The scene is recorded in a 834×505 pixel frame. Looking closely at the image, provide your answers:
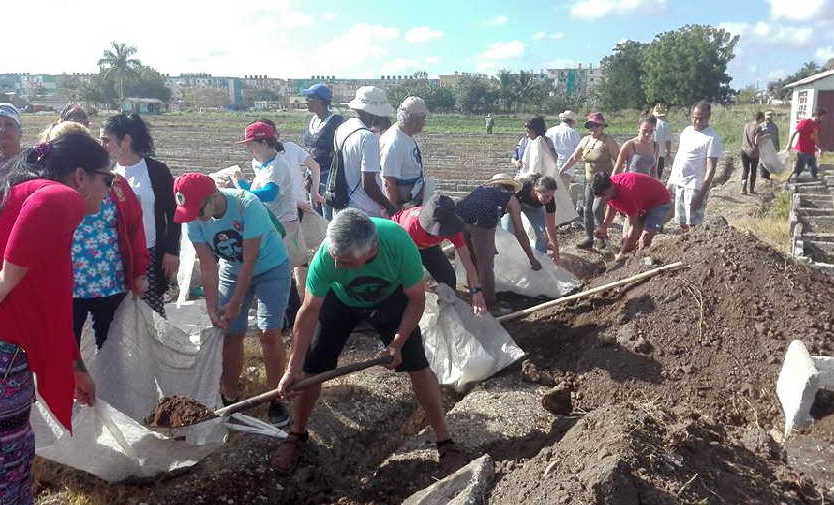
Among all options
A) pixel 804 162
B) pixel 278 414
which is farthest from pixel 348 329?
pixel 804 162

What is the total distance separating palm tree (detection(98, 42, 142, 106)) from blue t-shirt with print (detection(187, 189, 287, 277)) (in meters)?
60.4

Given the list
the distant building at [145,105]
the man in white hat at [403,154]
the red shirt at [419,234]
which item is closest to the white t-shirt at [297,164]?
the man in white hat at [403,154]

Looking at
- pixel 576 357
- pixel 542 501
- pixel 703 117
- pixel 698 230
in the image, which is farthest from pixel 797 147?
pixel 542 501

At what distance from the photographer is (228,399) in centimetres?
365

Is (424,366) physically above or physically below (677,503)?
above

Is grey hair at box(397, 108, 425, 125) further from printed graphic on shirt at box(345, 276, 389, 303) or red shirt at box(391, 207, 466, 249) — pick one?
printed graphic on shirt at box(345, 276, 389, 303)

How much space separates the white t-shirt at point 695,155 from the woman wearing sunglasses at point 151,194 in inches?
172

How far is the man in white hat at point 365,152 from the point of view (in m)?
4.41

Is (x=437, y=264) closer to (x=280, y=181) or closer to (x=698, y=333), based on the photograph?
(x=280, y=181)

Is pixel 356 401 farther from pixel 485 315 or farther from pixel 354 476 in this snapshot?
pixel 485 315

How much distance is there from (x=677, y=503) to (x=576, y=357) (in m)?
2.11

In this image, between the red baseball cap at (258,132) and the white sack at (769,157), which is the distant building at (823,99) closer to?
the white sack at (769,157)

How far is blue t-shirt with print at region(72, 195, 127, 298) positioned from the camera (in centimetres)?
297

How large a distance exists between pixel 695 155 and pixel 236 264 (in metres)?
4.21
